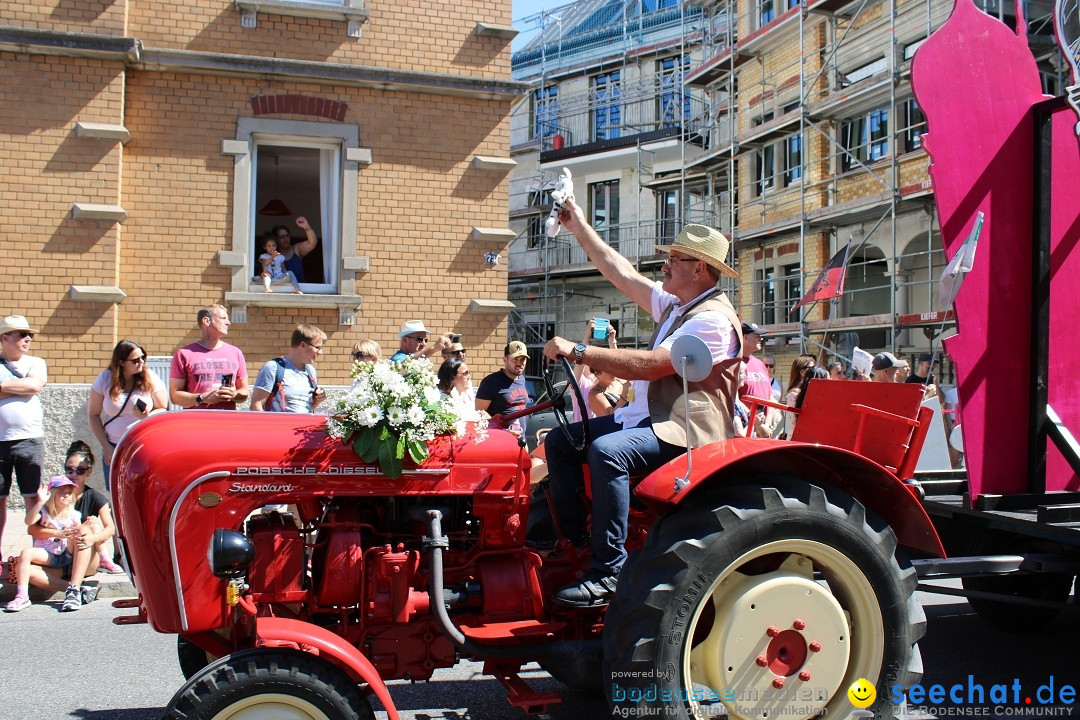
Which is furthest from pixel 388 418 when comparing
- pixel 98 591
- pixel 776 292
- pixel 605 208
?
pixel 605 208

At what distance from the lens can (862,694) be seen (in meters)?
3.31

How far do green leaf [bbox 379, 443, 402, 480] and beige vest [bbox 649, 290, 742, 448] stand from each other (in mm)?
989

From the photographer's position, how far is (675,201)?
3042 centimetres

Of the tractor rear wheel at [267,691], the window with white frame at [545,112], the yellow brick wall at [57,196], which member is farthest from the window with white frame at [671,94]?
the tractor rear wheel at [267,691]

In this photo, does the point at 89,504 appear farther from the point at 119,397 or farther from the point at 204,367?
the point at 204,367

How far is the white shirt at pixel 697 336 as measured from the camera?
11.8 ft

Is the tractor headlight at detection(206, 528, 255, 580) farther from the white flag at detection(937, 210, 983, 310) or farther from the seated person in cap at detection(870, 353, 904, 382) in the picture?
the seated person in cap at detection(870, 353, 904, 382)

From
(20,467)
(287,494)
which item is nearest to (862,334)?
(20,467)

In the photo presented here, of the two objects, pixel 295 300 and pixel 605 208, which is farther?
pixel 605 208

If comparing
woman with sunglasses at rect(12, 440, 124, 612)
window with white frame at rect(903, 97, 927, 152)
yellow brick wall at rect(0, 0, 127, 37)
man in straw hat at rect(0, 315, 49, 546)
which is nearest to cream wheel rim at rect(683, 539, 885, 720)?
woman with sunglasses at rect(12, 440, 124, 612)

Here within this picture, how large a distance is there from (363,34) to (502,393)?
5831 mm

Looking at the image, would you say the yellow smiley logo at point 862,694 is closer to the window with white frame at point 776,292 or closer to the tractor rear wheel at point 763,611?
the tractor rear wheel at point 763,611

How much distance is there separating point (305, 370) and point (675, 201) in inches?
976

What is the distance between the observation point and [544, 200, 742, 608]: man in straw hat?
11.3ft
